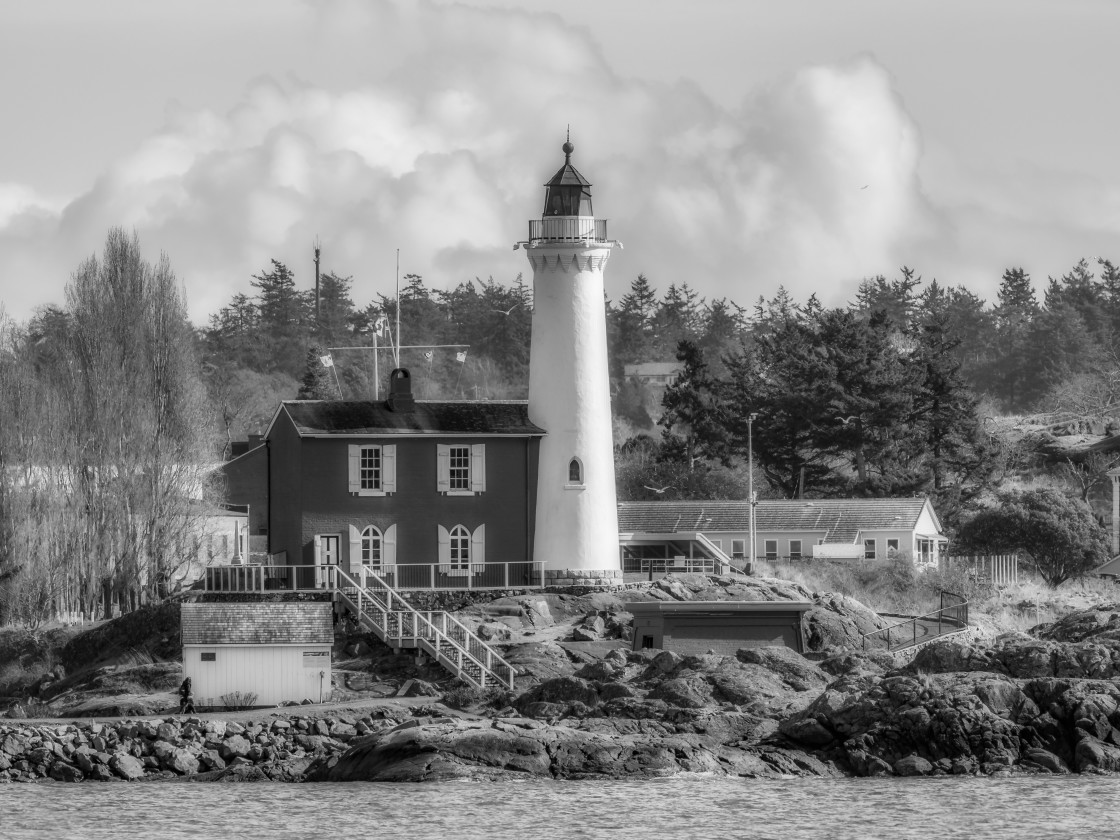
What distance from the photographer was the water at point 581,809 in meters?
32.0

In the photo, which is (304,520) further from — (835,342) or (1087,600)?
(835,342)

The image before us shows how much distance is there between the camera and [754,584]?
5094 cm

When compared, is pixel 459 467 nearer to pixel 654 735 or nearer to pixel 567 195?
pixel 567 195

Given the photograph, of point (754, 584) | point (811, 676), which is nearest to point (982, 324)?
point (754, 584)

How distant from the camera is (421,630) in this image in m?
44.5

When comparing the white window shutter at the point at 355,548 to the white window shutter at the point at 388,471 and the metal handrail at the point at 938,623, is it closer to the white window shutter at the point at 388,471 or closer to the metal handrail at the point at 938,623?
the white window shutter at the point at 388,471

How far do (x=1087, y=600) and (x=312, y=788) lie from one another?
32.8 meters

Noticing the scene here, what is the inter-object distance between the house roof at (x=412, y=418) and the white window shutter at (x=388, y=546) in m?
2.31

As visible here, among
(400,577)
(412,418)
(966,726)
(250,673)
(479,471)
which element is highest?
A: (412,418)

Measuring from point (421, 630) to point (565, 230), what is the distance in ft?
34.3

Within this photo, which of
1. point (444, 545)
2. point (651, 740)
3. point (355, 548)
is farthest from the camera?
point (444, 545)

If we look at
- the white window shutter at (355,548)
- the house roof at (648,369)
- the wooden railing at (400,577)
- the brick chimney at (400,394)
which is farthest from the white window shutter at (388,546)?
the house roof at (648,369)

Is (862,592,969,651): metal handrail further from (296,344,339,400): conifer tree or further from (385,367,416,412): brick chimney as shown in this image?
(296,344,339,400): conifer tree

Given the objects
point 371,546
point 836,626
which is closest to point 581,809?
point 836,626
